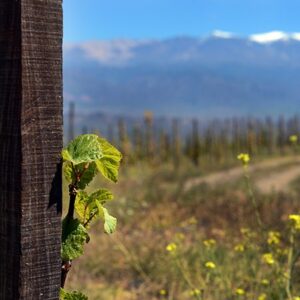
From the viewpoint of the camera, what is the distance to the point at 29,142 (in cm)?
157

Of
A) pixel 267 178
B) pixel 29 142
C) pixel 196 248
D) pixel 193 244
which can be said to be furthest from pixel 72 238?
pixel 267 178

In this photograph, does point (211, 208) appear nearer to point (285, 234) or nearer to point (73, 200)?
point (285, 234)

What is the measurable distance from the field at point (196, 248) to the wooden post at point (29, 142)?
1.52m

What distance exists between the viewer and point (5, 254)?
1.60 m

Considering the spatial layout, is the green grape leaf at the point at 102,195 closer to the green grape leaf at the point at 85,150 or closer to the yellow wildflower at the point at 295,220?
the green grape leaf at the point at 85,150

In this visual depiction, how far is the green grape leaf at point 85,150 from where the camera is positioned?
170cm

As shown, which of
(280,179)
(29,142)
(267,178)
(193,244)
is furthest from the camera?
(267,178)

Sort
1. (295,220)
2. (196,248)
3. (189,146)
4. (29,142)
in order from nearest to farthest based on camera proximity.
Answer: (29,142), (295,220), (196,248), (189,146)

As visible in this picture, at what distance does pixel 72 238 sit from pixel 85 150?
0.74 feet

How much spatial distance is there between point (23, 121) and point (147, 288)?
3860mm

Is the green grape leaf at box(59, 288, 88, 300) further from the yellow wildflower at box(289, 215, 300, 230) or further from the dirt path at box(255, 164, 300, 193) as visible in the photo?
the dirt path at box(255, 164, 300, 193)

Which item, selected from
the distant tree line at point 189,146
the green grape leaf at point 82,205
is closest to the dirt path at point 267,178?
the distant tree line at point 189,146

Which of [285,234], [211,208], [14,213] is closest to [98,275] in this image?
[285,234]

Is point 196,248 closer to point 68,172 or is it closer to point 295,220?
point 295,220
